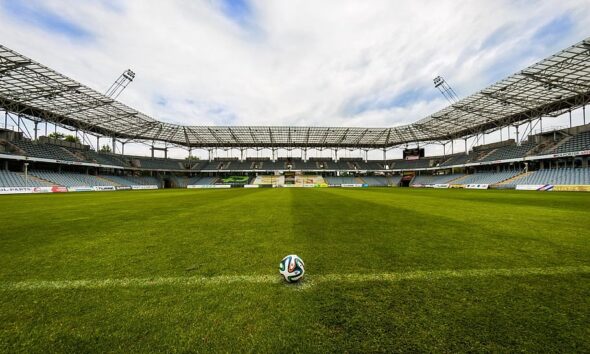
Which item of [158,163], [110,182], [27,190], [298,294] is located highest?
[158,163]

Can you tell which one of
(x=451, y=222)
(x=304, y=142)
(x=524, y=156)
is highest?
(x=304, y=142)

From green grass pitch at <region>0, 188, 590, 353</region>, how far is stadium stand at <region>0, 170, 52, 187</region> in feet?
127

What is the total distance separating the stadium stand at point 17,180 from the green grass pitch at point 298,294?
1523 inches

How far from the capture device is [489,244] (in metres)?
5.23

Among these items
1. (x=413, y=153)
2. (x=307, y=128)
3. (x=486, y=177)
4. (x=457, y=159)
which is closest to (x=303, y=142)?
(x=307, y=128)

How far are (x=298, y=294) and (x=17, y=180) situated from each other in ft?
154

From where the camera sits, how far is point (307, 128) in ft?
181

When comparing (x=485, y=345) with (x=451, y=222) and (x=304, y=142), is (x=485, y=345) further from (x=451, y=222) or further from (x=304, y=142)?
(x=304, y=142)

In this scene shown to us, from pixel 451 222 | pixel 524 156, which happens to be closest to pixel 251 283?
pixel 451 222

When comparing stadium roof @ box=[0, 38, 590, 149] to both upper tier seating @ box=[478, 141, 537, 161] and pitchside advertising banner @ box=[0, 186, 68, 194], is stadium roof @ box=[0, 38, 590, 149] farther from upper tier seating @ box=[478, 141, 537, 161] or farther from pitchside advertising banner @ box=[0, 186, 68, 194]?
pitchside advertising banner @ box=[0, 186, 68, 194]

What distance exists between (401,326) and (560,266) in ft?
11.4

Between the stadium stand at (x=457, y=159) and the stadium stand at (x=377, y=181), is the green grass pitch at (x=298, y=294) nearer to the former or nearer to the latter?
the stadium stand at (x=457, y=159)

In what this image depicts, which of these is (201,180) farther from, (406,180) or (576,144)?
(576,144)

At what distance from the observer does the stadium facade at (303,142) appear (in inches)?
1154
